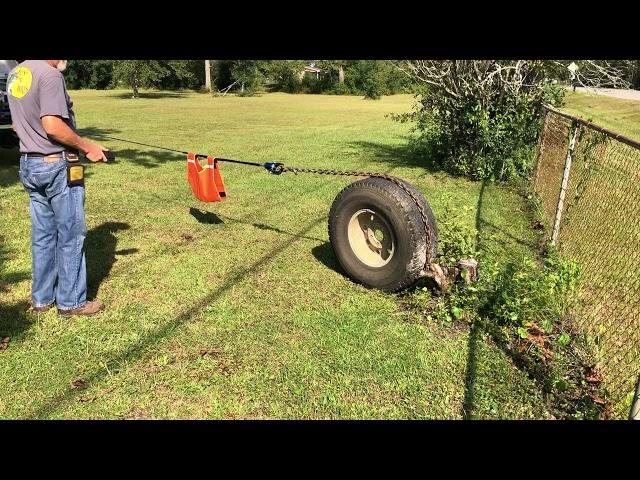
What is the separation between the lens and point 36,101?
3.66 metres

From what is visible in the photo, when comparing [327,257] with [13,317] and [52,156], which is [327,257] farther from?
[13,317]

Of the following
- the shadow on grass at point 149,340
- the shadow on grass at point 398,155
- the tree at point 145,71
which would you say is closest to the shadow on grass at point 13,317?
the shadow on grass at point 149,340

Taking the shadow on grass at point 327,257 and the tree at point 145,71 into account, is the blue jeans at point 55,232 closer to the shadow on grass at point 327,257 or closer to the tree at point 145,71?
the shadow on grass at point 327,257

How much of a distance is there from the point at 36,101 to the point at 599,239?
5.97 meters

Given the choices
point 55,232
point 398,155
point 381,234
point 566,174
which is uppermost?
point 566,174

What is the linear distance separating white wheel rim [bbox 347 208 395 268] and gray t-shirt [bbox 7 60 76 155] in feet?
8.47

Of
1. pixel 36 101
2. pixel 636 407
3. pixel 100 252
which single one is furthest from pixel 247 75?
pixel 636 407

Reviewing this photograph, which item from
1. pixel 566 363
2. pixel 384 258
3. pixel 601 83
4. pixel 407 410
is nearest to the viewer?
pixel 407 410

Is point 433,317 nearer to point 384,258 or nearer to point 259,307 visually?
point 384,258

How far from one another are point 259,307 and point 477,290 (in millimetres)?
1906

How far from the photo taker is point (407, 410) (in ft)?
10.3

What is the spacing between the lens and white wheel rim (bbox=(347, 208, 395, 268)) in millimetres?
4754

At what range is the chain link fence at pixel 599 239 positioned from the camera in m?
3.68
